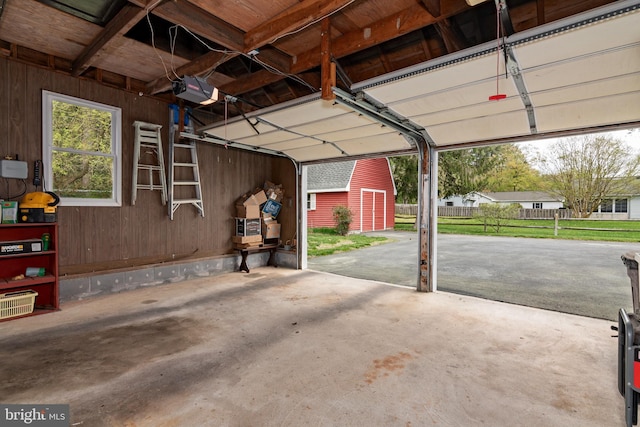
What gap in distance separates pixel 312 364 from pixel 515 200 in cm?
3282

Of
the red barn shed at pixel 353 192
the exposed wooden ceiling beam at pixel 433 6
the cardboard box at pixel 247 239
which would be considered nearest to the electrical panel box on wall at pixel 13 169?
the cardboard box at pixel 247 239

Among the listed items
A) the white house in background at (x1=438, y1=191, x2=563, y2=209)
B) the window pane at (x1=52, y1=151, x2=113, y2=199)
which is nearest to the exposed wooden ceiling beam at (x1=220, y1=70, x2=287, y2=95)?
the window pane at (x1=52, y1=151, x2=113, y2=199)

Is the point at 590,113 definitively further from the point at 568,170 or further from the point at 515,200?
the point at 515,200

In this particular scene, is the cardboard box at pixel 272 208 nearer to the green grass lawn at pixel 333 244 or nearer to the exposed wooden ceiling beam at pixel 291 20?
the green grass lawn at pixel 333 244

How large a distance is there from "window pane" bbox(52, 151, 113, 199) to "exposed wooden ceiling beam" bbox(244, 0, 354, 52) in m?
3.37

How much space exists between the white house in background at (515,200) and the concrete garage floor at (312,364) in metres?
23.1

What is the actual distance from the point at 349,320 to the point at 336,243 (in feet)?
24.6

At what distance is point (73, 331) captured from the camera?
11.3 feet

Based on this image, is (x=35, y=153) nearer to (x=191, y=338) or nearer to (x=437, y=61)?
(x=191, y=338)

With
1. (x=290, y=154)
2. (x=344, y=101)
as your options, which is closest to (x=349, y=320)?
(x=344, y=101)

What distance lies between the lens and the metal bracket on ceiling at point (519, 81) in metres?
2.57

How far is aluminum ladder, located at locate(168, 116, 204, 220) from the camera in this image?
5598 millimetres

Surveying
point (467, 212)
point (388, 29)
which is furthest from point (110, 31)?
point (467, 212)

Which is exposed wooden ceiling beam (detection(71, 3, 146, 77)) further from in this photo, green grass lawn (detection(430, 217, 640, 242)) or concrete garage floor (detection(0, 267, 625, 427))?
green grass lawn (detection(430, 217, 640, 242))
